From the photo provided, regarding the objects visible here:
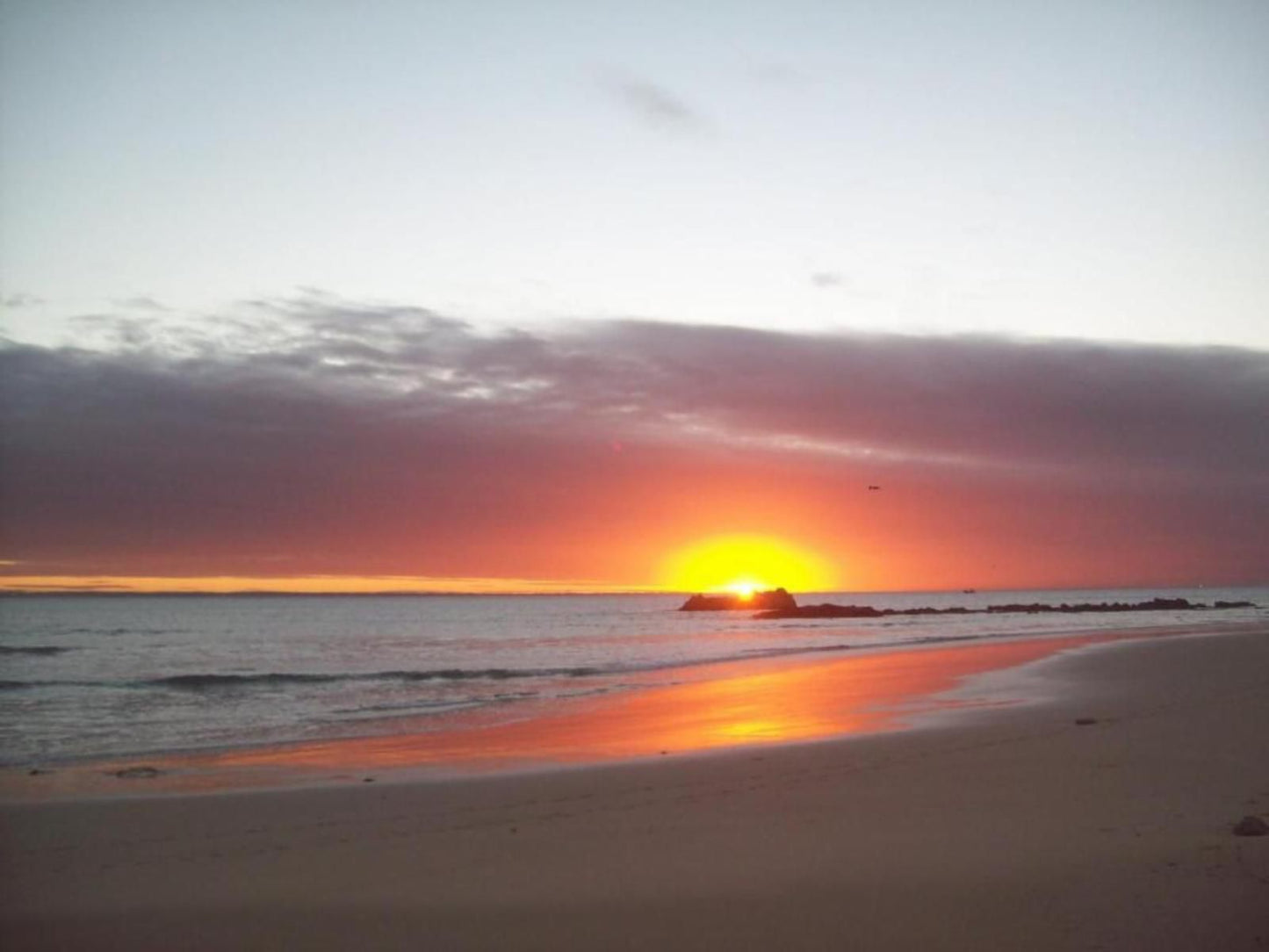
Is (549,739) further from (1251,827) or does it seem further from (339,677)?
(339,677)

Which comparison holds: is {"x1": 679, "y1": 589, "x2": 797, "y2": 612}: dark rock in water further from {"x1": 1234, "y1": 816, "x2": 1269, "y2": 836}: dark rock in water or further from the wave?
{"x1": 1234, "y1": 816, "x2": 1269, "y2": 836}: dark rock in water

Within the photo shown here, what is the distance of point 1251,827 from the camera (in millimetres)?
9375

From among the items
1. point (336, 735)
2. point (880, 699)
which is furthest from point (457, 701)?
point (880, 699)

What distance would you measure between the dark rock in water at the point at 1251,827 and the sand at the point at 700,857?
125 mm

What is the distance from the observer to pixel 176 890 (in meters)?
9.05

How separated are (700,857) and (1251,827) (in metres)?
5.18

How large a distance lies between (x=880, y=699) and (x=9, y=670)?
3571 centimetres

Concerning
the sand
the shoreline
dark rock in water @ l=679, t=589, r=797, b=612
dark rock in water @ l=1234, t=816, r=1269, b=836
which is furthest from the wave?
dark rock in water @ l=679, t=589, r=797, b=612

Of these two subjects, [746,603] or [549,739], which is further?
[746,603]

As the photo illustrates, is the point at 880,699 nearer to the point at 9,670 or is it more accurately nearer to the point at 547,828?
the point at 547,828

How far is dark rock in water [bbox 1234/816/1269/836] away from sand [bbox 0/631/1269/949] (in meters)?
0.13

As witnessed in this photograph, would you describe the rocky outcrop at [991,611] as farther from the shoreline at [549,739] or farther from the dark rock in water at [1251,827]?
the dark rock in water at [1251,827]

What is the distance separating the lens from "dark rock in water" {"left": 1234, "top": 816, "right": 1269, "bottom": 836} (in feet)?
30.6

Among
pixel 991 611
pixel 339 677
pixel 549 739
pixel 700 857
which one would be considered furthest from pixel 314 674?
pixel 991 611
